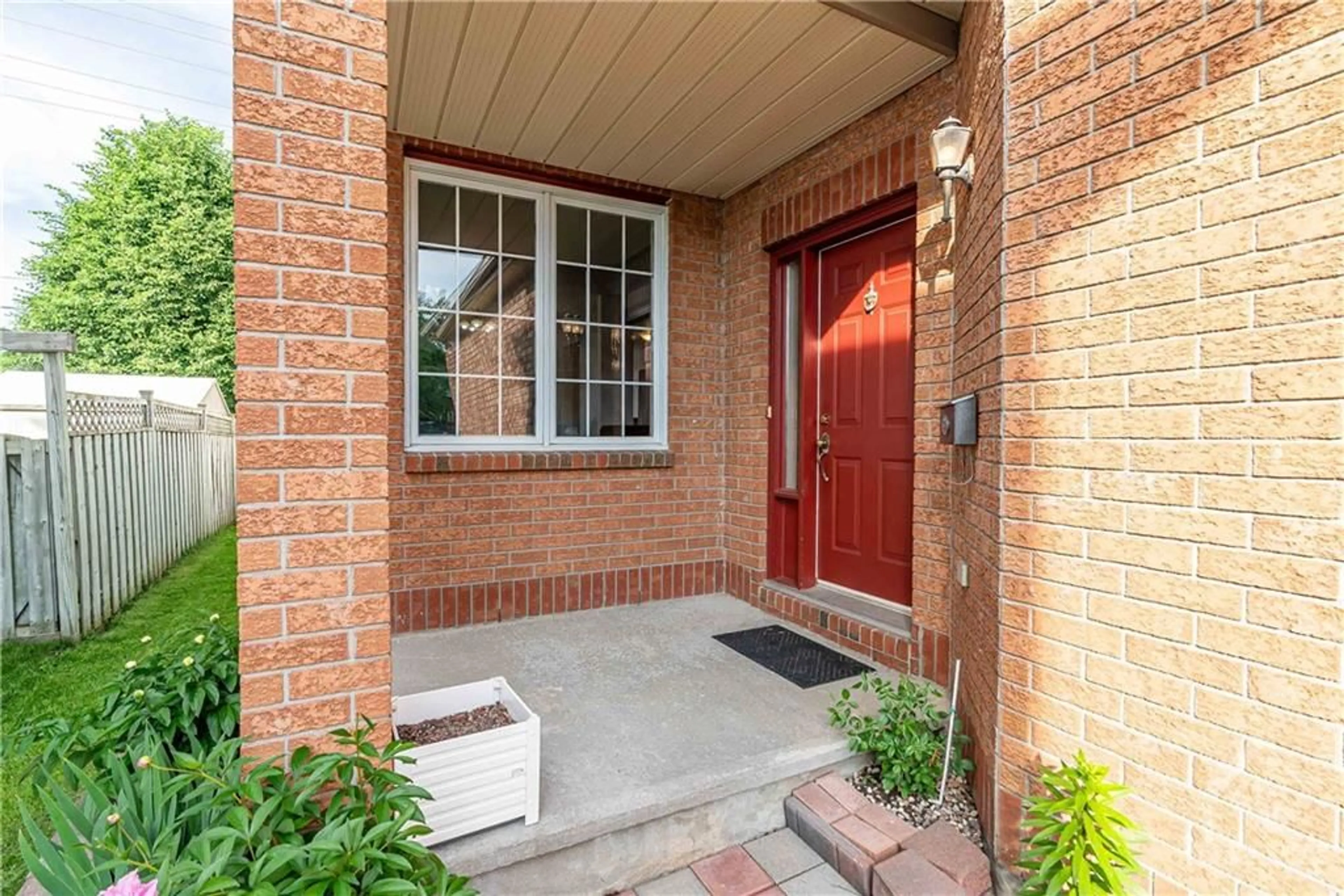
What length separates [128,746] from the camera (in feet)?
4.82

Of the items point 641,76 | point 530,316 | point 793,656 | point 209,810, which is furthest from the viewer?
point 530,316

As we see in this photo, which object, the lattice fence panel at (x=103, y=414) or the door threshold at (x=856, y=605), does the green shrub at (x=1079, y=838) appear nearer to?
the door threshold at (x=856, y=605)

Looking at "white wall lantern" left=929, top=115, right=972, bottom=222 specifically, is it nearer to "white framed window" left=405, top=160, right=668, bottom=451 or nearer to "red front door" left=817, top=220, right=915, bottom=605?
"red front door" left=817, top=220, right=915, bottom=605

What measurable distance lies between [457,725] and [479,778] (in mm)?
280

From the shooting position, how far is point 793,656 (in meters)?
3.12

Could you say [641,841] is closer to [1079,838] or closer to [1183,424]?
[1079,838]

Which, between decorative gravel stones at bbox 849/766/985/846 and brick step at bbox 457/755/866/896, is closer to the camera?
brick step at bbox 457/755/866/896

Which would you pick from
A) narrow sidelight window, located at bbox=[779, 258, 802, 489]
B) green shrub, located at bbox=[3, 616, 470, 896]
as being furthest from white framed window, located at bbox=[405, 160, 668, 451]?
green shrub, located at bbox=[3, 616, 470, 896]

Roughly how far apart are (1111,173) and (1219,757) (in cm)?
143

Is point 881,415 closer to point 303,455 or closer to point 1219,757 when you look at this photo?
point 1219,757

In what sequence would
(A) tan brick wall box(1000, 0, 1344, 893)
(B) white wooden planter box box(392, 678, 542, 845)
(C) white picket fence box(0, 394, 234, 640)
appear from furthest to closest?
(C) white picket fence box(0, 394, 234, 640)
(B) white wooden planter box box(392, 678, 542, 845)
(A) tan brick wall box(1000, 0, 1344, 893)

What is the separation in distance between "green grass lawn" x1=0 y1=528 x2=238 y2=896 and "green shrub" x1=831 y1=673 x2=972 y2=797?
2340 millimetres

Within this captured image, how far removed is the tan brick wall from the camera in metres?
1.24

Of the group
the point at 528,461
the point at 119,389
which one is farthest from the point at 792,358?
the point at 119,389
